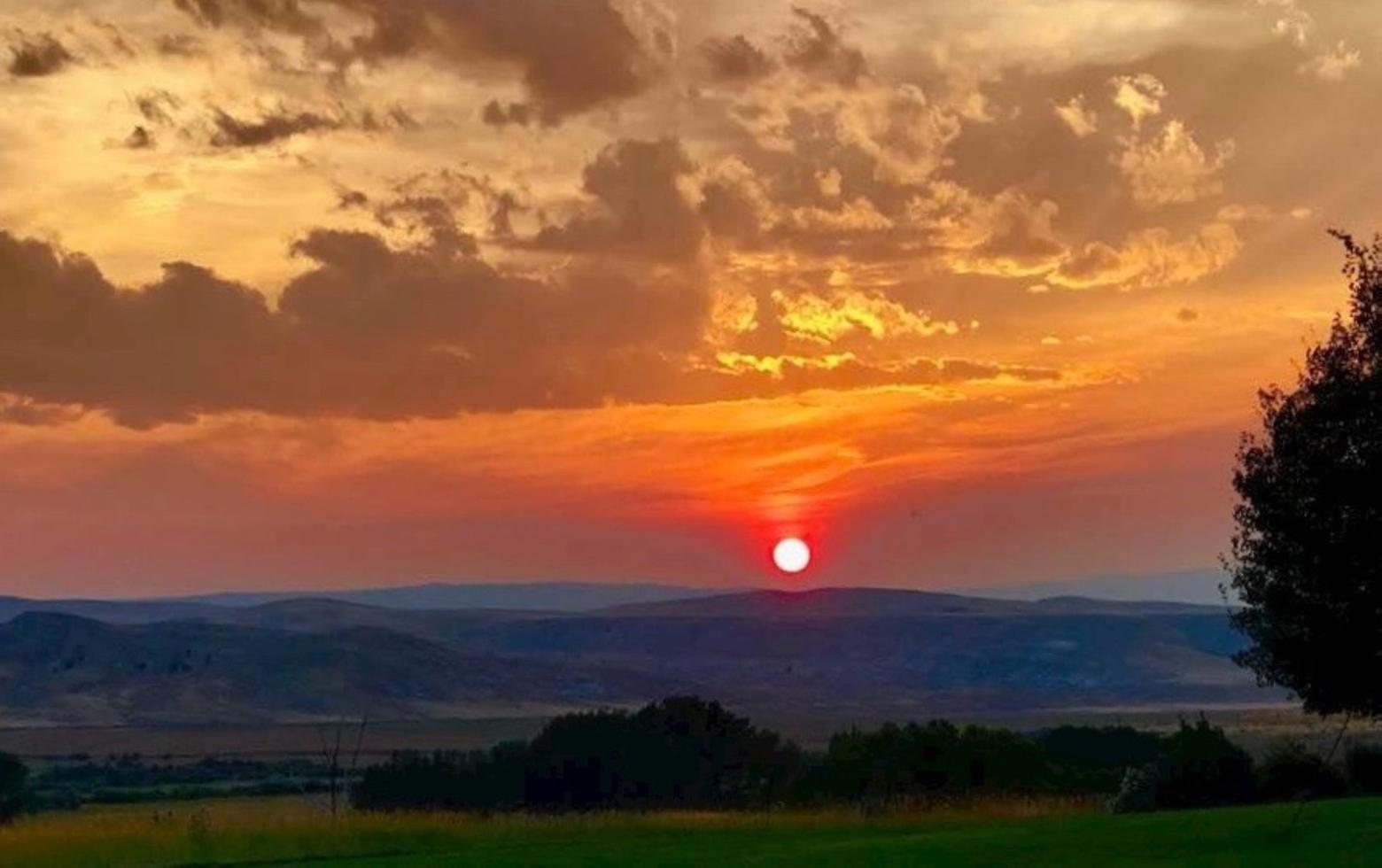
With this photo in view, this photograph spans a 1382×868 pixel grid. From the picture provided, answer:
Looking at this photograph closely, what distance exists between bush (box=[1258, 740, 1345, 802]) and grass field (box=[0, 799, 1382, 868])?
237 inches

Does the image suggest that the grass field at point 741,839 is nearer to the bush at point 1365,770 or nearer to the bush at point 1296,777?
the bush at point 1296,777

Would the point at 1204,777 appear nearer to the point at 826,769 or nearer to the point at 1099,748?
the point at 826,769

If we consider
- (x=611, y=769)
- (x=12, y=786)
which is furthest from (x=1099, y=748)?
(x=12, y=786)

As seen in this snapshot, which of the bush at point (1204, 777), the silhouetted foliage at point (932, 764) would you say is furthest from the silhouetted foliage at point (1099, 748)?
the bush at point (1204, 777)

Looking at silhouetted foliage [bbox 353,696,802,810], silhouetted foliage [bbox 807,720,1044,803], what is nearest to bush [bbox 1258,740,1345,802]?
silhouetted foliage [bbox 807,720,1044,803]

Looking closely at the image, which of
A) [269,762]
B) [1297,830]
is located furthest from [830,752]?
[269,762]

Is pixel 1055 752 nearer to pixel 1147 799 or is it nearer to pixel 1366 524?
pixel 1147 799

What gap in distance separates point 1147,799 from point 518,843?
66.6ft

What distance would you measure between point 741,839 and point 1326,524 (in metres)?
18.5

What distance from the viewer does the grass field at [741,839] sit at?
42.0m

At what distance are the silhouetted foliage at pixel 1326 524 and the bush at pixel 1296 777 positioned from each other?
31.9 feet

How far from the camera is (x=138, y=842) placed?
5478 centimetres

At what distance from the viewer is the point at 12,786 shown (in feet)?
331

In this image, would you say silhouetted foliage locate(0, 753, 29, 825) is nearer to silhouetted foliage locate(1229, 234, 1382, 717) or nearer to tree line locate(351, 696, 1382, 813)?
tree line locate(351, 696, 1382, 813)
